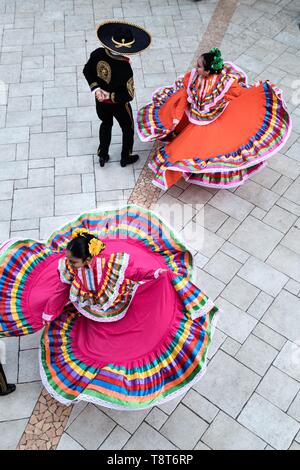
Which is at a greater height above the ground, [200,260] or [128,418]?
[200,260]

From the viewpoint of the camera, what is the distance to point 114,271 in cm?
319

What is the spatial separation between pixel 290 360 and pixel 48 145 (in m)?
3.57

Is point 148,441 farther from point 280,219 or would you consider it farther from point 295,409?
point 280,219

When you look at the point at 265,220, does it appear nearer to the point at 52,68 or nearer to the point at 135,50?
the point at 135,50

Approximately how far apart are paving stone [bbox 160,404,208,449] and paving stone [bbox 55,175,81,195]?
2.56m

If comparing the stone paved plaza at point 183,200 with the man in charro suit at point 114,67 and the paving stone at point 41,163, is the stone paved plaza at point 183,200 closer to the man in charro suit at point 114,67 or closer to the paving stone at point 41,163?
the paving stone at point 41,163

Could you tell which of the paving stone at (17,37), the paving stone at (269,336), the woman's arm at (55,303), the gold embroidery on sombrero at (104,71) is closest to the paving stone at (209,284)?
the paving stone at (269,336)


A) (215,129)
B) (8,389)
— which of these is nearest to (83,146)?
(215,129)

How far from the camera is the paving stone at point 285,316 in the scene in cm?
419

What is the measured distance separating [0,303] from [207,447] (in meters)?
1.88

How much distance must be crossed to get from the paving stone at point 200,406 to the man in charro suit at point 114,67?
278cm

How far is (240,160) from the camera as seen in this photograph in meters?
4.70

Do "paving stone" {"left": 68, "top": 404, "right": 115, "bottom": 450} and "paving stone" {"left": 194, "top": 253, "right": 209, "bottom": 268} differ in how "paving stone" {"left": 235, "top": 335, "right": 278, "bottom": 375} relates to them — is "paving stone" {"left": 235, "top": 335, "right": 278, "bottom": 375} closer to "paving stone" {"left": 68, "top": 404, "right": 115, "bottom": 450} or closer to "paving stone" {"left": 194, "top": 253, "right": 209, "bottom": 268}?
"paving stone" {"left": 194, "top": 253, "right": 209, "bottom": 268}

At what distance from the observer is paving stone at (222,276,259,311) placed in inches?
171
